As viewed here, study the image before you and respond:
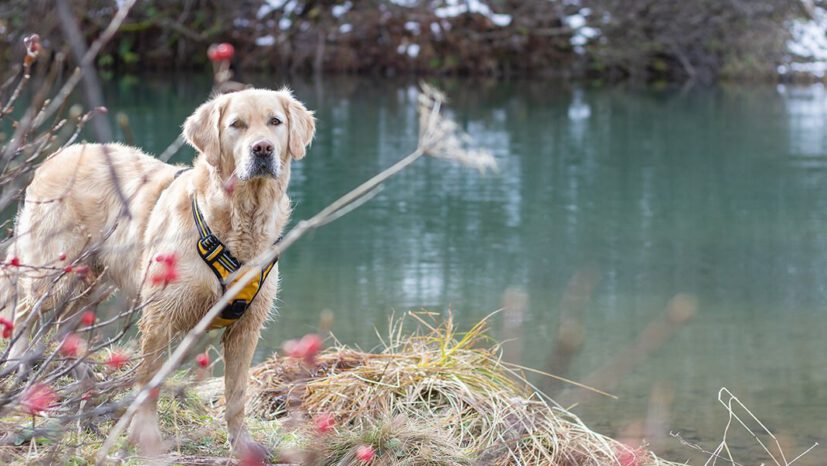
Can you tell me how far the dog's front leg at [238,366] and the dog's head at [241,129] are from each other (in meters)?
0.61

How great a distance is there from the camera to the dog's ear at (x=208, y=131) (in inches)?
173

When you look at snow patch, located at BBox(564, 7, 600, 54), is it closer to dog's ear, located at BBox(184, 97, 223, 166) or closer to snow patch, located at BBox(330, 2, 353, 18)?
snow patch, located at BBox(330, 2, 353, 18)

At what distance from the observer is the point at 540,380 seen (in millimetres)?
6141

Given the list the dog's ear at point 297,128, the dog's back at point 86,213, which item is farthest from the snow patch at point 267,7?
the dog's ear at point 297,128

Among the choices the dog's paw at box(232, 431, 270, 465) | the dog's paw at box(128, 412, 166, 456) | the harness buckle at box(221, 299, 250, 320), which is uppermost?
the harness buckle at box(221, 299, 250, 320)

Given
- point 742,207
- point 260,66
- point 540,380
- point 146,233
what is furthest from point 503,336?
point 260,66

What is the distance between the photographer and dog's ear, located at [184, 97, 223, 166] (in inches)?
173

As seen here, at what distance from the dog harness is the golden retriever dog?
0.08 ft

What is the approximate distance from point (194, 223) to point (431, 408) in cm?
141

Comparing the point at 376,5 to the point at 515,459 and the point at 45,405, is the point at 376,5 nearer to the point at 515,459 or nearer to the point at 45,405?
the point at 515,459

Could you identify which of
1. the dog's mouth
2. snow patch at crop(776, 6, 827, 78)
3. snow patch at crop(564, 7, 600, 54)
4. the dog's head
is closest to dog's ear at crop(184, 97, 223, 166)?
the dog's head

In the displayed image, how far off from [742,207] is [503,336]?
5.35m

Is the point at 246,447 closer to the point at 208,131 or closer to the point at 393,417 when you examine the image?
the point at 393,417

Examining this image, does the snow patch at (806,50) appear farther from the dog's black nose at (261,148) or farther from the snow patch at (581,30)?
the dog's black nose at (261,148)
